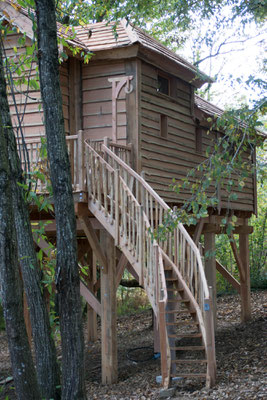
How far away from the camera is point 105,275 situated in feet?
37.1

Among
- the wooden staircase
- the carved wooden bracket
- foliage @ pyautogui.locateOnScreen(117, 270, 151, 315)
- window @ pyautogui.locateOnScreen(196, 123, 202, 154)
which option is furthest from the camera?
foliage @ pyautogui.locateOnScreen(117, 270, 151, 315)

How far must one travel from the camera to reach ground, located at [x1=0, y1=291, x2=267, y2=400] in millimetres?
8703

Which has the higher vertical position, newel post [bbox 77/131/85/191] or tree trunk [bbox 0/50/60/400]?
newel post [bbox 77/131/85/191]

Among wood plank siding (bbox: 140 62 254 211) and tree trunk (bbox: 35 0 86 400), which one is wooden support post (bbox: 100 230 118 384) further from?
tree trunk (bbox: 35 0 86 400)

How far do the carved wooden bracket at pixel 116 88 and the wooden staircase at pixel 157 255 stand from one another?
0.82 metres

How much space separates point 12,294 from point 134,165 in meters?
5.96

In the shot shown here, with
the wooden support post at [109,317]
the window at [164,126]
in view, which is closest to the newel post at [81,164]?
the wooden support post at [109,317]

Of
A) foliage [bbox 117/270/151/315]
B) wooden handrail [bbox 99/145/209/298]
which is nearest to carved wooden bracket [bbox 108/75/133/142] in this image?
wooden handrail [bbox 99/145/209/298]

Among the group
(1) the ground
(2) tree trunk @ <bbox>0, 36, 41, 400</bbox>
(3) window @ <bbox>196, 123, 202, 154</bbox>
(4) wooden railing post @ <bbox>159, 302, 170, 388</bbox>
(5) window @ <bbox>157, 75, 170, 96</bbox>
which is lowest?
(1) the ground

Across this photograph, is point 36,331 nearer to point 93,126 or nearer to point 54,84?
point 54,84

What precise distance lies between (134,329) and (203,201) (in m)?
14.5

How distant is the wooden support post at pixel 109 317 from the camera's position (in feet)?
36.4

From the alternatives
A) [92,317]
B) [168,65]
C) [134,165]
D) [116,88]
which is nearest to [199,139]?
[168,65]

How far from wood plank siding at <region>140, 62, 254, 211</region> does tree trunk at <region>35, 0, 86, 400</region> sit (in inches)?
212
